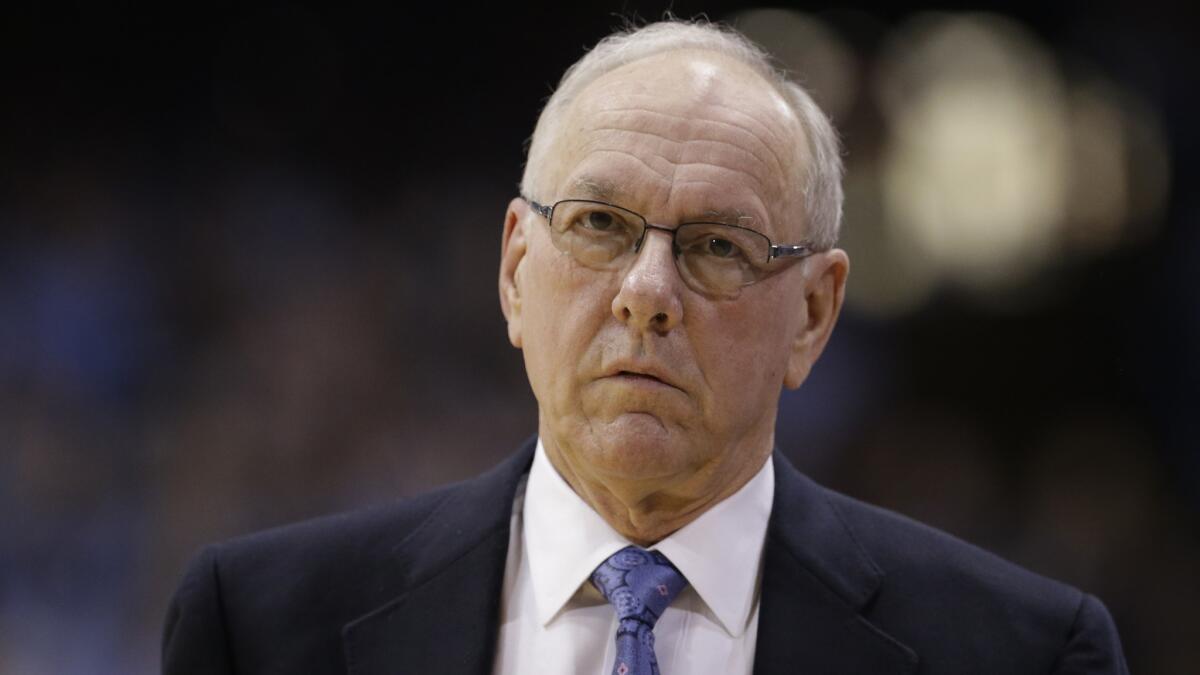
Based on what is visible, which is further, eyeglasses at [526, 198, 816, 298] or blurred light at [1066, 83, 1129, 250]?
blurred light at [1066, 83, 1129, 250]

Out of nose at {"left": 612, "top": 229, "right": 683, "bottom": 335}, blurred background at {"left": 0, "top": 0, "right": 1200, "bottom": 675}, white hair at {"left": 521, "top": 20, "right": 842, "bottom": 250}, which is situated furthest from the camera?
blurred background at {"left": 0, "top": 0, "right": 1200, "bottom": 675}

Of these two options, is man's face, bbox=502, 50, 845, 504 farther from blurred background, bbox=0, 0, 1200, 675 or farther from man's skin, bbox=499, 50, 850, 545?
blurred background, bbox=0, 0, 1200, 675

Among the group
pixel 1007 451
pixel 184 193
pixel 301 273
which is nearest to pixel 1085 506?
pixel 1007 451

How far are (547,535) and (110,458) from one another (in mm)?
1375

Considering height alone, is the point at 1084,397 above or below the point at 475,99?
below

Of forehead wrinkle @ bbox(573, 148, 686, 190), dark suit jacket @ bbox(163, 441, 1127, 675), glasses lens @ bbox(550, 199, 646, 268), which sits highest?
forehead wrinkle @ bbox(573, 148, 686, 190)

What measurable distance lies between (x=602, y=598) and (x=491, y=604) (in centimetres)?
19

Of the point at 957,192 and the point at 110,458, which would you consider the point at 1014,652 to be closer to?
the point at 957,192

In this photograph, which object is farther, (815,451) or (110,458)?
(815,451)

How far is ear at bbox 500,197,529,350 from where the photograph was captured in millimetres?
2311

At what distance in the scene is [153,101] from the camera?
122 inches

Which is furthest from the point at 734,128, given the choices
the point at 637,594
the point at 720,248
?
the point at 637,594

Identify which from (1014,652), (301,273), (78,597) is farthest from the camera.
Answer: (301,273)

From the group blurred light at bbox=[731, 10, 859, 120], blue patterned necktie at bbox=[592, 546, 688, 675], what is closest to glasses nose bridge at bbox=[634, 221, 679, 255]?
blue patterned necktie at bbox=[592, 546, 688, 675]
